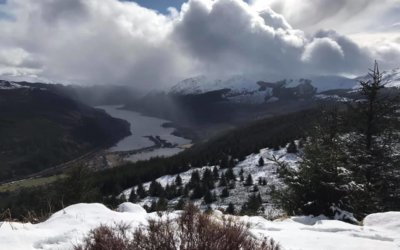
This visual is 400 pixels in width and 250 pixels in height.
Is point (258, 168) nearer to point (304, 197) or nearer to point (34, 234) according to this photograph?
point (304, 197)

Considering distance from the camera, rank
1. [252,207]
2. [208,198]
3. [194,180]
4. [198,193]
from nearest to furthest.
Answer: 1. [252,207]
2. [208,198]
3. [198,193]
4. [194,180]

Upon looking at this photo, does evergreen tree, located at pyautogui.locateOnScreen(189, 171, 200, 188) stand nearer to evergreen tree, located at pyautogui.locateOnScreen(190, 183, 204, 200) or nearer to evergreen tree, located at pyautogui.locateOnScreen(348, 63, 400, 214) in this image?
evergreen tree, located at pyautogui.locateOnScreen(190, 183, 204, 200)

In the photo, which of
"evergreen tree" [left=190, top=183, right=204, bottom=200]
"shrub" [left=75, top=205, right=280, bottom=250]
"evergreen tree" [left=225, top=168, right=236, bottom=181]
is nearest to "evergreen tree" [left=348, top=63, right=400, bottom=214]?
"shrub" [left=75, top=205, right=280, bottom=250]

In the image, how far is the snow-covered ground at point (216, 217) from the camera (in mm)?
6879

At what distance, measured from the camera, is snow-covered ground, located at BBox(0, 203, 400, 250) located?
271 inches

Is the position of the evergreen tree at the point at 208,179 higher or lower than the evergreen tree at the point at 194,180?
higher

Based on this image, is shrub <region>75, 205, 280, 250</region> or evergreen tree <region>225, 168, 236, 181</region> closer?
shrub <region>75, 205, 280, 250</region>

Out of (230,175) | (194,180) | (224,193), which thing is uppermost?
(230,175)

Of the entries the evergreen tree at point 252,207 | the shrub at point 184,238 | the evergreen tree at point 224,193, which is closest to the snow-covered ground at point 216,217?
the shrub at point 184,238

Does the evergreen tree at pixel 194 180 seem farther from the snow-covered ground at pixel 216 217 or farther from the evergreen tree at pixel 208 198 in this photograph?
→ the snow-covered ground at pixel 216 217

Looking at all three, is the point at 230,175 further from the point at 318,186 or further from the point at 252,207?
the point at 318,186

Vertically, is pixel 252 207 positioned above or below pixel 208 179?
above

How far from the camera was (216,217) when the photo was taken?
7.73 meters

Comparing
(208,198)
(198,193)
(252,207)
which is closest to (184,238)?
(252,207)
